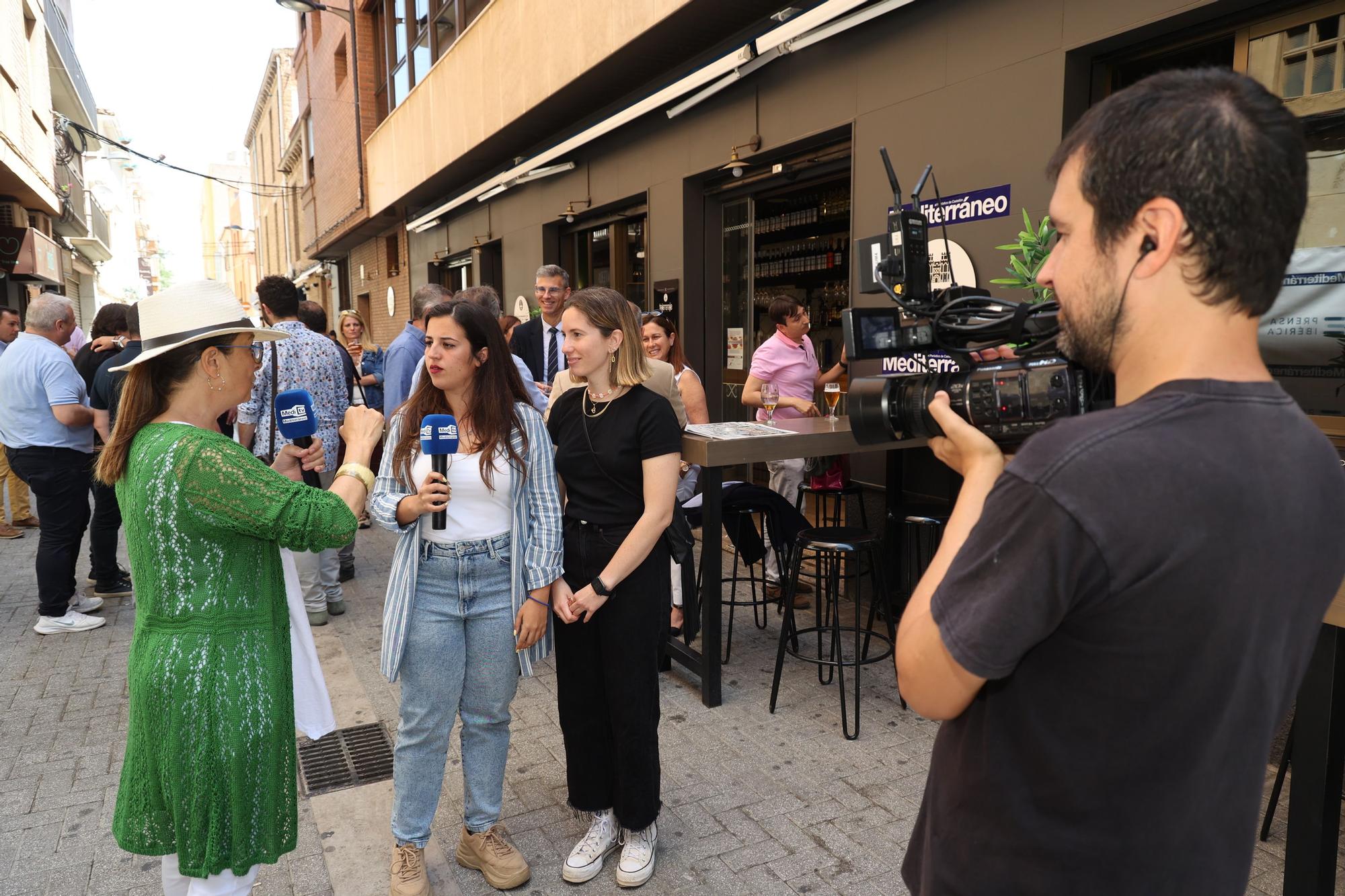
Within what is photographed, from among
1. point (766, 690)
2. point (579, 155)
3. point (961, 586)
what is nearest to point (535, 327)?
point (766, 690)

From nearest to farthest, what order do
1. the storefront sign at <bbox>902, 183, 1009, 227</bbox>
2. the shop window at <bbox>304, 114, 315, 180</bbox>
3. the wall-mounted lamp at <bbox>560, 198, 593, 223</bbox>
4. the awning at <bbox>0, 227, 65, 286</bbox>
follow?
the storefront sign at <bbox>902, 183, 1009, 227</bbox> → the wall-mounted lamp at <bbox>560, 198, 593, 223</bbox> → the awning at <bbox>0, 227, 65, 286</bbox> → the shop window at <bbox>304, 114, 315, 180</bbox>

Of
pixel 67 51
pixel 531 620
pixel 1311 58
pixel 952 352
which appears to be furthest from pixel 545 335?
pixel 67 51

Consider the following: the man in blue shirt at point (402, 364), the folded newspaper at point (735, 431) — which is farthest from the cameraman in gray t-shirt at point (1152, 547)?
the man in blue shirt at point (402, 364)

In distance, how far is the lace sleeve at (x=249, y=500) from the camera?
1916 mm

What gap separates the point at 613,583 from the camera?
281 cm

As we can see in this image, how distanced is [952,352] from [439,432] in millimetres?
1580

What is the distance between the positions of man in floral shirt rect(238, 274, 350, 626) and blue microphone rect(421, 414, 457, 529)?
3074 millimetres

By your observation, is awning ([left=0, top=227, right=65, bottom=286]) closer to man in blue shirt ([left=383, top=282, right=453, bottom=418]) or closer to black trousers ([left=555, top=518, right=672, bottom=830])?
man in blue shirt ([left=383, top=282, right=453, bottom=418])

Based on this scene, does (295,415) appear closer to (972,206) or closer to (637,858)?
(637,858)

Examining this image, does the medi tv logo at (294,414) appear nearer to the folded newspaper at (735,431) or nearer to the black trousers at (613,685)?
the black trousers at (613,685)

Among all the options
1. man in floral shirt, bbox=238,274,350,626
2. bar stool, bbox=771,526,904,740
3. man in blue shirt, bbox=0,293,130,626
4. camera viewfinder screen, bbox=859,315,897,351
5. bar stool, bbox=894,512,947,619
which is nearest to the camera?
camera viewfinder screen, bbox=859,315,897,351

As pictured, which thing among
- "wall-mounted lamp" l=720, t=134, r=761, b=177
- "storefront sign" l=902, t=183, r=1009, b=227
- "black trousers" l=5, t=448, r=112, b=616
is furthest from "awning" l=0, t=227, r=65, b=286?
"storefront sign" l=902, t=183, r=1009, b=227

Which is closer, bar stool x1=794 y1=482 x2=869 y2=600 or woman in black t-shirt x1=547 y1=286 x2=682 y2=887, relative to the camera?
woman in black t-shirt x1=547 y1=286 x2=682 y2=887

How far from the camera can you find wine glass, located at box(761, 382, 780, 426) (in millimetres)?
5520
